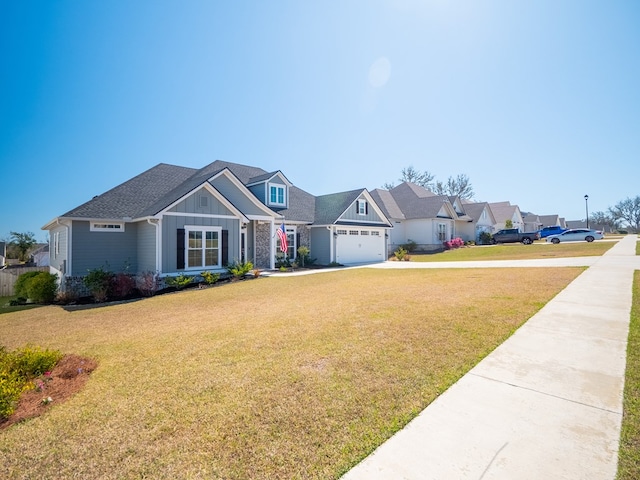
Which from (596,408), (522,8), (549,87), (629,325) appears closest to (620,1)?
(522,8)

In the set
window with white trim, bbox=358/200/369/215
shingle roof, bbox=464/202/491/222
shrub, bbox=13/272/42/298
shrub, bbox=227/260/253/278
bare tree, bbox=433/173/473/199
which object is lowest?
shrub, bbox=13/272/42/298

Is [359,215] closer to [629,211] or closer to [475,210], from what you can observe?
[475,210]

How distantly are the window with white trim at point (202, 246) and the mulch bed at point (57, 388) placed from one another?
998 centimetres

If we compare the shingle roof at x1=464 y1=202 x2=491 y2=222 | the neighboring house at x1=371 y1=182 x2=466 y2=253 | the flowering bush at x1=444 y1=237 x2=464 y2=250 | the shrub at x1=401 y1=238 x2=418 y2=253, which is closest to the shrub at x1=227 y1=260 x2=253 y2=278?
the neighboring house at x1=371 y1=182 x2=466 y2=253

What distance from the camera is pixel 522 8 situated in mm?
11992

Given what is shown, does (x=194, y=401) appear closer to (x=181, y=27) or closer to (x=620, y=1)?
(x=181, y=27)

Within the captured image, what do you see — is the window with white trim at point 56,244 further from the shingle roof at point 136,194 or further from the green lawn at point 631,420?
the green lawn at point 631,420

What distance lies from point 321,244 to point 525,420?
19.1 meters

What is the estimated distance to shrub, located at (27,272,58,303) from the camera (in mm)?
12289

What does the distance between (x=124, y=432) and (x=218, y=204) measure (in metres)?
13.6

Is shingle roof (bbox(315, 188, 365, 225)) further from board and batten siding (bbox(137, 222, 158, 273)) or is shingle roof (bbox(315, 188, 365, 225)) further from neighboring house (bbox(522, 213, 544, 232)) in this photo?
neighboring house (bbox(522, 213, 544, 232))

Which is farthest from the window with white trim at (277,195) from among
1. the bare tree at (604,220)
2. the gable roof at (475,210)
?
the bare tree at (604,220)

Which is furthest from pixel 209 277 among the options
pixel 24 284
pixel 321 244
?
pixel 321 244

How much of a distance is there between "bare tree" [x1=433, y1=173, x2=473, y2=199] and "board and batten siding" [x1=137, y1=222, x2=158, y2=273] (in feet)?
185
